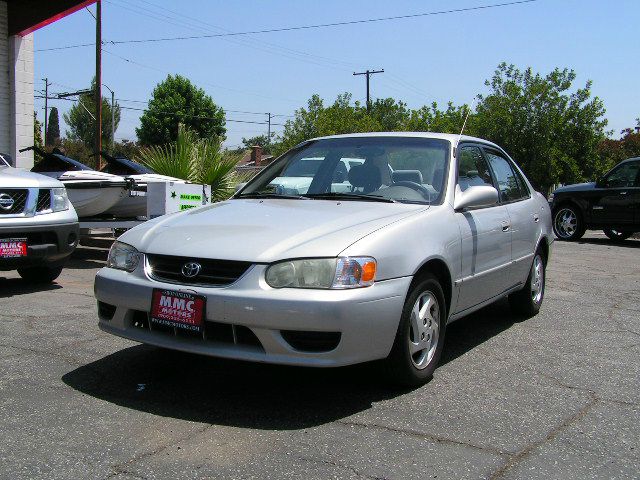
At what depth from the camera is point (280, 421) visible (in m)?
3.47

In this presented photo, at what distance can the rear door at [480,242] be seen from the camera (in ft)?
15.0

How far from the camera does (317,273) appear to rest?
138 inches

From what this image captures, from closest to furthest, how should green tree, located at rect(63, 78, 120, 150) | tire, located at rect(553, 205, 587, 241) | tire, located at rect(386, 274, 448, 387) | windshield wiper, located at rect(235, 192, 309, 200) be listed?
tire, located at rect(386, 274, 448, 387), windshield wiper, located at rect(235, 192, 309, 200), tire, located at rect(553, 205, 587, 241), green tree, located at rect(63, 78, 120, 150)

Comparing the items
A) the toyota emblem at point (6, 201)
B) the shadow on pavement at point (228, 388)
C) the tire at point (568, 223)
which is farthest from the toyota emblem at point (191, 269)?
the tire at point (568, 223)

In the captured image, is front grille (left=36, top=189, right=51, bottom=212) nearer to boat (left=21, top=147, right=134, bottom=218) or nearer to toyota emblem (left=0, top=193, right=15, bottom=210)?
toyota emblem (left=0, top=193, right=15, bottom=210)

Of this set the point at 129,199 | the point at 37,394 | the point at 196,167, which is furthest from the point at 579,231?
the point at 37,394

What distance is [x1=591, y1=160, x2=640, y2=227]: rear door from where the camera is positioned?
13.5 metres

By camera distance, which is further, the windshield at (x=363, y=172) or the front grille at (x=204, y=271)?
the windshield at (x=363, y=172)

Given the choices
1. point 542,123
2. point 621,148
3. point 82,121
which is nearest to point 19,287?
point 542,123

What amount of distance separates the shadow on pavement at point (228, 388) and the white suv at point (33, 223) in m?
2.40

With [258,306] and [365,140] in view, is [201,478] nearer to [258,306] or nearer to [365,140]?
[258,306]

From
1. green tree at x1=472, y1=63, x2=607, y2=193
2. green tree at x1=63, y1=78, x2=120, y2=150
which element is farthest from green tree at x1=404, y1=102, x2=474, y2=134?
green tree at x1=63, y1=78, x2=120, y2=150

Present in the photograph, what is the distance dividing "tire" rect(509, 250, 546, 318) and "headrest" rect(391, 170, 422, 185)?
6.04ft

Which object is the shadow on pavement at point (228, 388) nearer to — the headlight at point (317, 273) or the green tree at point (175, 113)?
the headlight at point (317, 273)
